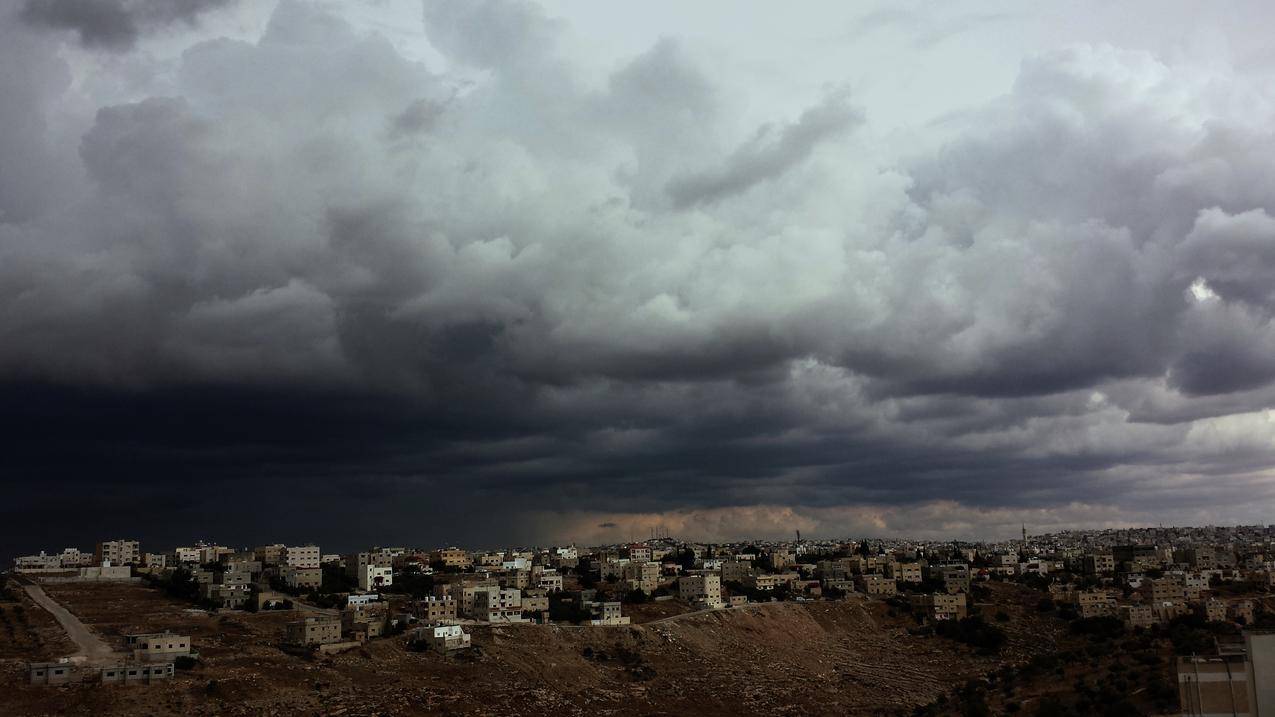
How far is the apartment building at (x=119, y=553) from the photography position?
431 ft

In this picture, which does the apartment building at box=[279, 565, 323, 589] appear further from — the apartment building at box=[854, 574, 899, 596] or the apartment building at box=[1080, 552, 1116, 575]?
the apartment building at box=[1080, 552, 1116, 575]

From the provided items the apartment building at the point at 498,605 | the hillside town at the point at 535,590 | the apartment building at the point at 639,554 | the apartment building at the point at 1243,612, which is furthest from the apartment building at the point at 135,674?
the apartment building at the point at 639,554

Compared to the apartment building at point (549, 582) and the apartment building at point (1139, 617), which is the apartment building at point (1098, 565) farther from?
the apartment building at point (549, 582)

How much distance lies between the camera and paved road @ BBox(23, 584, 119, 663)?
72.1 metres

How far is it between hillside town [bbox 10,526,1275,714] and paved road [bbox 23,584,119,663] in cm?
43

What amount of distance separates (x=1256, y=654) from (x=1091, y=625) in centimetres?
8090

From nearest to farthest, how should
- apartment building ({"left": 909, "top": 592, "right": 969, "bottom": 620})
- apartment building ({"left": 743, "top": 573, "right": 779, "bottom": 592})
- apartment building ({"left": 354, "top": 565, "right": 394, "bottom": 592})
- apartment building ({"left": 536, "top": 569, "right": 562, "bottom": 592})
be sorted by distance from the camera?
apartment building ({"left": 909, "top": 592, "right": 969, "bottom": 620}) < apartment building ({"left": 354, "top": 565, "right": 394, "bottom": 592}) < apartment building ({"left": 536, "top": 569, "right": 562, "bottom": 592}) < apartment building ({"left": 743, "top": 573, "right": 779, "bottom": 592})

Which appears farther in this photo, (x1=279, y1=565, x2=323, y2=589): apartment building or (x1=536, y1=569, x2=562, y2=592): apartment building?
(x1=536, y1=569, x2=562, y2=592): apartment building

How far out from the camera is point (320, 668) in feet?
237

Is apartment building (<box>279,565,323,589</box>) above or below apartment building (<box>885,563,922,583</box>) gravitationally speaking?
above

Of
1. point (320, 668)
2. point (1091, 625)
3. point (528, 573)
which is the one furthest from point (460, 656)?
point (1091, 625)

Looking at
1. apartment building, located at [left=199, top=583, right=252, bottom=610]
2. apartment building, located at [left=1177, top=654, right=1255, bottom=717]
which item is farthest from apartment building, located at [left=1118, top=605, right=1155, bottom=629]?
apartment building, located at [left=199, top=583, right=252, bottom=610]

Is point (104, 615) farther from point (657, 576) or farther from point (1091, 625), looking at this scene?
point (1091, 625)

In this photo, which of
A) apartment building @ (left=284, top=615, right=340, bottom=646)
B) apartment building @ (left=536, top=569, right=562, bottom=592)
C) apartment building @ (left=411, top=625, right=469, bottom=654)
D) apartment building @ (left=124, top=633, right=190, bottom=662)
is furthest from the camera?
apartment building @ (left=536, top=569, right=562, bottom=592)
